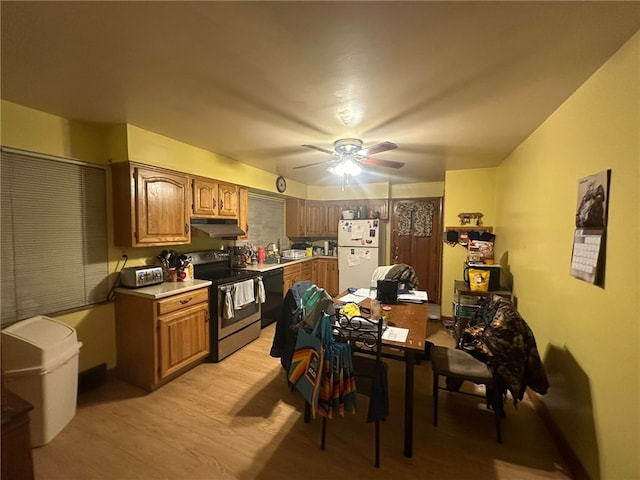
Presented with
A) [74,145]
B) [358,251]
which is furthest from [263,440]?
[358,251]

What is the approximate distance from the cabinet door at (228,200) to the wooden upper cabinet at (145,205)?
1.92 ft

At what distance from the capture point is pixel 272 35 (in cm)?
A: 128

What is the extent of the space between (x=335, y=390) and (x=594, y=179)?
1.99m

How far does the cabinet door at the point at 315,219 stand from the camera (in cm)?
572

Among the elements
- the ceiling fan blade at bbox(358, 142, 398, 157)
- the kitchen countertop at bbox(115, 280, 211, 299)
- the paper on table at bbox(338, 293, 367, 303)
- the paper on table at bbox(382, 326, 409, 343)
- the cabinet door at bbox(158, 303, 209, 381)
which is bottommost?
the cabinet door at bbox(158, 303, 209, 381)

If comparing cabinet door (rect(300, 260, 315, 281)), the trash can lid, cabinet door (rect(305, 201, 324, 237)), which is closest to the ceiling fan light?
cabinet door (rect(300, 260, 315, 281))

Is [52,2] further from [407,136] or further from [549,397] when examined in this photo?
[549,397]

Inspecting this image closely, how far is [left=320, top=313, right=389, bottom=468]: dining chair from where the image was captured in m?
1.71

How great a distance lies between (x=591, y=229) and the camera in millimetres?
1583

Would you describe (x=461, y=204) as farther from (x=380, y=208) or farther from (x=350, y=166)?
(x=350, y=166)

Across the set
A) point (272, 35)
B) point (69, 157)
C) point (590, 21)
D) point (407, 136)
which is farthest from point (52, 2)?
point (407, 136)

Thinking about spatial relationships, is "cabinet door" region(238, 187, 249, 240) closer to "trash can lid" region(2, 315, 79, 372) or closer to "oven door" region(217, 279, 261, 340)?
"oven door" region(217, 279, 261, 340)

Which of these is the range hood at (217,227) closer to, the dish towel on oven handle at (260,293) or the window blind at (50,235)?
the dish towel on oven handle at (260,293)

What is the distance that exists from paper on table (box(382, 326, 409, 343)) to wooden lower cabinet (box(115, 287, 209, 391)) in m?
1.94
